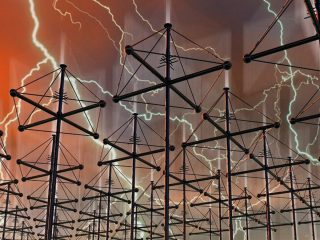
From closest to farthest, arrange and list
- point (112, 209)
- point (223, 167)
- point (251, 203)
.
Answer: point (223, 167) → point (251, 203) → point (112, 209)

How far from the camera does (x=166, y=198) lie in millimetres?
14914

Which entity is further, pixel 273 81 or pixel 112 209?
pixel 112 209

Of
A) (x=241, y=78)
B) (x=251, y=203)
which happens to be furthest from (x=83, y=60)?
(x=251, y=203)

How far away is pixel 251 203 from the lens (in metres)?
42.8

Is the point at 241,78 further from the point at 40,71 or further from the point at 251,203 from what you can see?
the point at 251,203

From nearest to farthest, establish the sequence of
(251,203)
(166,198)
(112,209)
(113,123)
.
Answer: (166,198)
(113,123)
(251,203)
(112,209)

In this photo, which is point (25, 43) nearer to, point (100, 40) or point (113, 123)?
point (100, 40)

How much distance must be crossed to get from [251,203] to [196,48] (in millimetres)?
23318

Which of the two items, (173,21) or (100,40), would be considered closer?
(173,21)

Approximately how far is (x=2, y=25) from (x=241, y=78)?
36.5ft

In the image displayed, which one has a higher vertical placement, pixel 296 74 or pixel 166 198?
pixel 296 74

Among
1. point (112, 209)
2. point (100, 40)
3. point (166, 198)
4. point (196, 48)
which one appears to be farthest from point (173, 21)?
point (112, 209)

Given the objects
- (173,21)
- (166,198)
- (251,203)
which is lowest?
(166,198)

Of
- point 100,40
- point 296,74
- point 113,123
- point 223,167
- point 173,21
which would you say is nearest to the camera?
point 173,21
